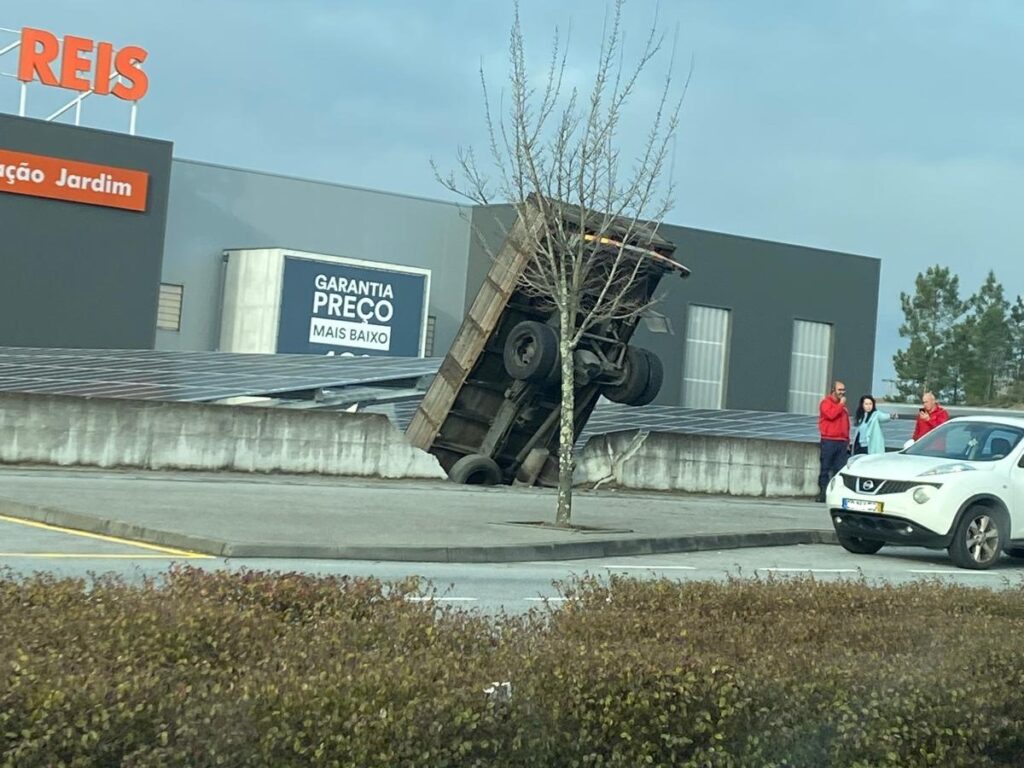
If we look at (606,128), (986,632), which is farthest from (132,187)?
(986,632)

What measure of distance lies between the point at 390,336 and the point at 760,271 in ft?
45.2

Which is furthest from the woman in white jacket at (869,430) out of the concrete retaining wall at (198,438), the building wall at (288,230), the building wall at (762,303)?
the building wall at (762,303)

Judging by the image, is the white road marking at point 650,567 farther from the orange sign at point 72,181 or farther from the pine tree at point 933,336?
the pine tree at point 933,336

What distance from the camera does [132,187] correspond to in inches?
1811

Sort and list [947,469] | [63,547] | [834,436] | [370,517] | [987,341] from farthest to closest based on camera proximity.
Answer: [987,341] < [834,436] < [370,517] < [947,469] < [63,547]

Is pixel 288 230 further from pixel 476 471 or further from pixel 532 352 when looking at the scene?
pixel 532 352

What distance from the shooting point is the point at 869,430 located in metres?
24.7

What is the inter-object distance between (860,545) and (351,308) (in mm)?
34642

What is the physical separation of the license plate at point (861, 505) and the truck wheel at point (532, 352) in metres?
5.38

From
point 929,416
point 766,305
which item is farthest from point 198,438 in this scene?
point 766,305

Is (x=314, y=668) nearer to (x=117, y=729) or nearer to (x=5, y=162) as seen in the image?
(x=117, y=729)

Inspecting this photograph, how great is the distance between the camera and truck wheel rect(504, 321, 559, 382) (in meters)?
21.7

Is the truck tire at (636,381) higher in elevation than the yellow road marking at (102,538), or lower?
higher

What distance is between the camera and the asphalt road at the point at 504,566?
12.0m
